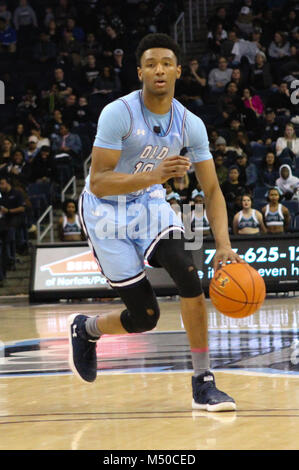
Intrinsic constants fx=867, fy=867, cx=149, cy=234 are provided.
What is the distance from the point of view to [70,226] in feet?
50.4

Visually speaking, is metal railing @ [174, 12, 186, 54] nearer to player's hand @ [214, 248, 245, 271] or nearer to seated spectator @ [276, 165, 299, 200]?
seated spectator @ [276, 165, 299, 200]

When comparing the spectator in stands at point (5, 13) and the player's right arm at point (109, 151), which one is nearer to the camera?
the player's right arm at point (109, 151)

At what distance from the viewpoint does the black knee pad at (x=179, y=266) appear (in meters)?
4.98

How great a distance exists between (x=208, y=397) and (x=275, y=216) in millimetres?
9999

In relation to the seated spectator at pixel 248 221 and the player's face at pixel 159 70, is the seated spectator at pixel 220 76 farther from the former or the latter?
the player's face at pixel 159 70

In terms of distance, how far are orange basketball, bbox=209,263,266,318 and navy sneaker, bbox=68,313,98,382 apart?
3.62ft

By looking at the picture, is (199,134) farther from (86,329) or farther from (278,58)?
(278,58)

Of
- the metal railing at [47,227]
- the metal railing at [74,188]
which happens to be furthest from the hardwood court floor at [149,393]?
the metal railing at [74,188]

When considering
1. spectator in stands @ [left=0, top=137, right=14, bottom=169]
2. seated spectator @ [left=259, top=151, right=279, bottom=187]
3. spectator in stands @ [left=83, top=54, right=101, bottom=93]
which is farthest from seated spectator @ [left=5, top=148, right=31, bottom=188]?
seated spectator @ [left=259, top=151, right=279, bottom=187]

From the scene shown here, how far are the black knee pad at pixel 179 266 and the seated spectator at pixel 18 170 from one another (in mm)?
12313

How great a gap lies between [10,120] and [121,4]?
15.8ft

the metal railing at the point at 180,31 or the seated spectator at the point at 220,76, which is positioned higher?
the metal railing at the point at 180,31

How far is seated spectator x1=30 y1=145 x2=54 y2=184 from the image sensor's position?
693 inches
